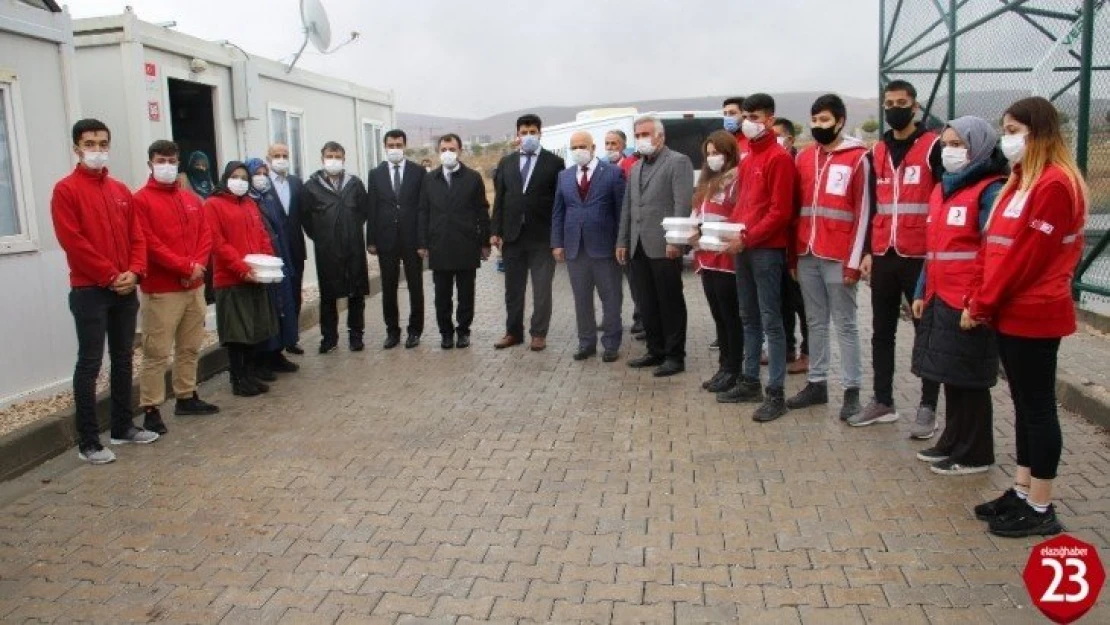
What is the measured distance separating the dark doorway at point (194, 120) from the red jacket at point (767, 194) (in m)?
6.19

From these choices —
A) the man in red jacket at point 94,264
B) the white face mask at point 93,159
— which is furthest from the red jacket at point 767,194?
the white face mask at point 93,159

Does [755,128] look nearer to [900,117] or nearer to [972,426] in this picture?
[900,117]

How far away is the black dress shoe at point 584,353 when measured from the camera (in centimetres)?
827

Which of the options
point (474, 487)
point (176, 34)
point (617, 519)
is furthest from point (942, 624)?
point (176, 34)

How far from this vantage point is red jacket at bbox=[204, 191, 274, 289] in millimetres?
7051

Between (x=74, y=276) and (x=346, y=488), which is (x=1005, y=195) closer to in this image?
(x=346, y=488)

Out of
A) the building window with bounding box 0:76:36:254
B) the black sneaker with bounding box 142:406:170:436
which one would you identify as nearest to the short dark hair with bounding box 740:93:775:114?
the black sneaker with bounding box 142:406:170:436

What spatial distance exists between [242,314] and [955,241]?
517cm

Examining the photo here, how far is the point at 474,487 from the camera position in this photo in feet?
16.5

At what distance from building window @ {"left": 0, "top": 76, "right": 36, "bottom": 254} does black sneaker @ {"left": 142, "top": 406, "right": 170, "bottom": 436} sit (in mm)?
1579

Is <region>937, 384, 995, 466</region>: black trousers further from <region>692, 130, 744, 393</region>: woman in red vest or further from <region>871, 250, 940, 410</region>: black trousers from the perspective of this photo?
<region>692, 130, 744, 393</region>: woman in red vest

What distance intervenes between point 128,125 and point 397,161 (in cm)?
242

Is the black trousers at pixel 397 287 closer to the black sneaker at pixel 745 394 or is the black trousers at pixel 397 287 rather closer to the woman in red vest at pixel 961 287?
the black sneaker at pixel 745 394

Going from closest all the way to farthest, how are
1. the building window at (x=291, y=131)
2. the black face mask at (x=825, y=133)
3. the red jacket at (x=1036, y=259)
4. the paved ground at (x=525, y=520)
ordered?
1. the paved ground at (x=525, y=520)
2. the red jacket at (x=1036, y=259)
3. the black face mask at (x=825, y=133)
4. the building window at (x=291, y=131)
